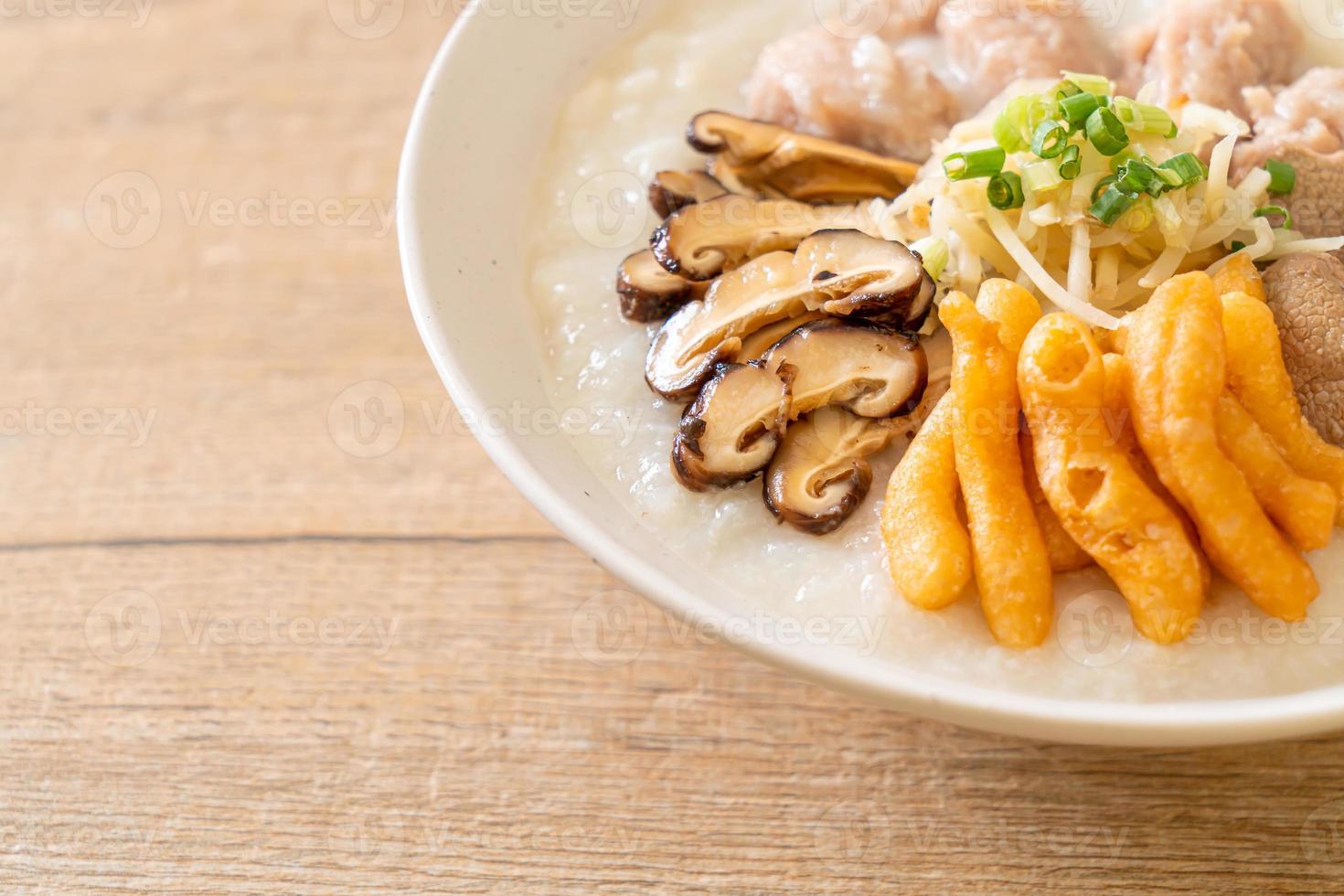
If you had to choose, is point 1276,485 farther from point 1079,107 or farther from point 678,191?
point 678,191

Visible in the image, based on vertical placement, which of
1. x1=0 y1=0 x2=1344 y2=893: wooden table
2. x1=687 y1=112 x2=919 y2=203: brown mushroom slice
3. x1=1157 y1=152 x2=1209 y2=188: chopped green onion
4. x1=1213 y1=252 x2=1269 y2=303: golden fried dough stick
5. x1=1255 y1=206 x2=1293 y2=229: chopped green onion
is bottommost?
x1=0 y1=0 x2=1344 y2=893: wooden table

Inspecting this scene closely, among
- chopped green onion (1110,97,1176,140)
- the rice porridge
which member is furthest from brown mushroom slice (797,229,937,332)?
chopped green onion (1110,97,1176,140)

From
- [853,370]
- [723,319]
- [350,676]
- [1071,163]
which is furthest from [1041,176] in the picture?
[350,676]

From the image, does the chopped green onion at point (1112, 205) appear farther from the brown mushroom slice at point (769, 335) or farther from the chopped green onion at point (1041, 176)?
the brown mushroom slice at point (769, 335)

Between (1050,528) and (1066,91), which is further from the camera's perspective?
(1066,91)

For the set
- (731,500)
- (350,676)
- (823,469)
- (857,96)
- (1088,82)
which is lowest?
(350,676)

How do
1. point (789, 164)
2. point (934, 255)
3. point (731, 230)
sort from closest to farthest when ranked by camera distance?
1. point (934, 255)
2. point (731, 230)
3. point (789, 164)

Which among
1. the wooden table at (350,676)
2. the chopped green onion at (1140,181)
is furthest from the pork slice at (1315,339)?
the wooden table at (350,676)

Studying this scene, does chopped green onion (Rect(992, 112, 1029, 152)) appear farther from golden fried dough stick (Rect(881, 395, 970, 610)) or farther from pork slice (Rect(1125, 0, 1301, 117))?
golden fried dough stick (Rect(881, 395, 970, 610))
